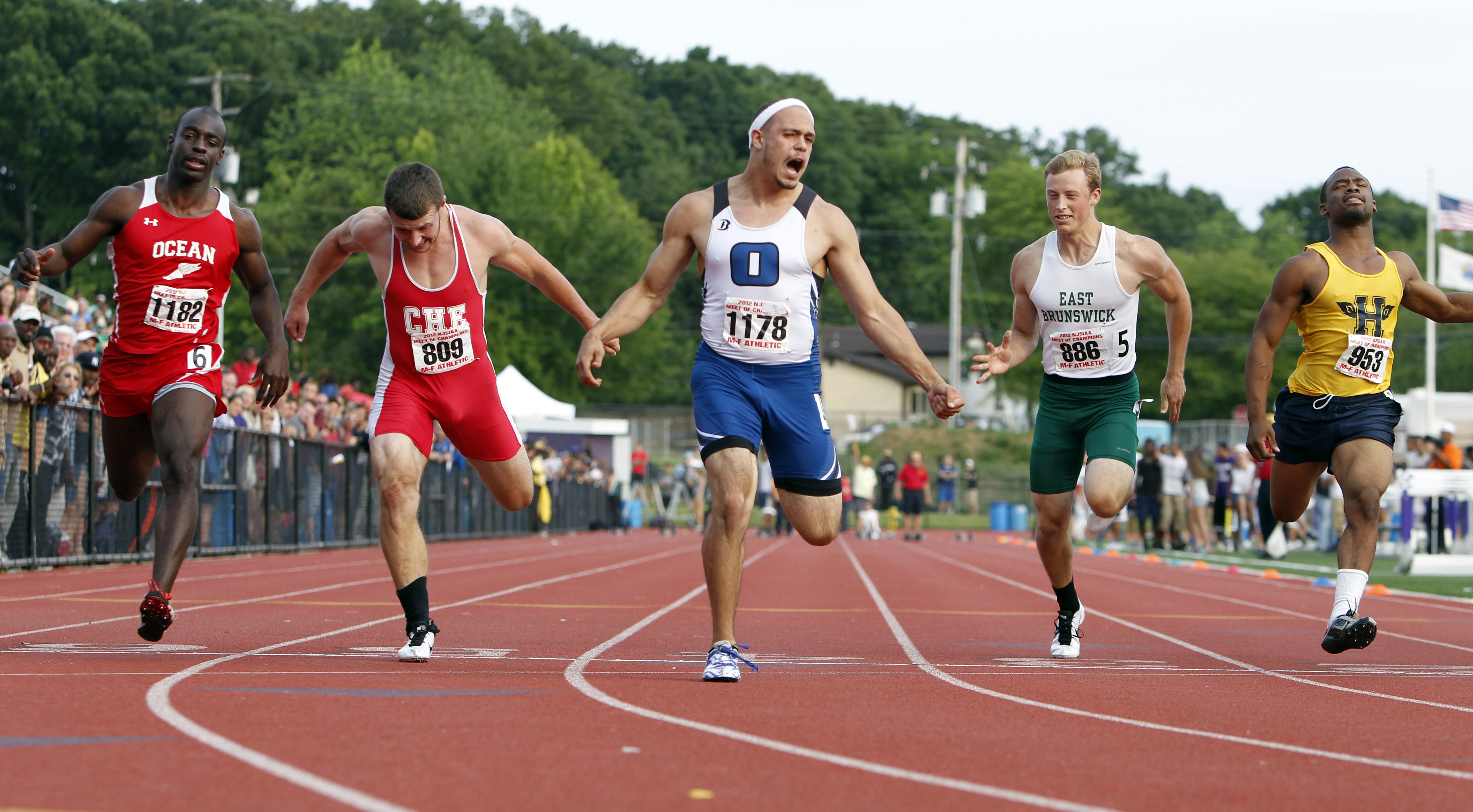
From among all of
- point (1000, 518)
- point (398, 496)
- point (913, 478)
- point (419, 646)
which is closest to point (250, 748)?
point (419, 646)

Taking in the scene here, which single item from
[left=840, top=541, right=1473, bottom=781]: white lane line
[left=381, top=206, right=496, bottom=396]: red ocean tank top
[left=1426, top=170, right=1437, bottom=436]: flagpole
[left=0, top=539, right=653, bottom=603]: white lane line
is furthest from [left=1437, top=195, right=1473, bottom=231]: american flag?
[left=381, top=206, right=496, bottom=396]: red ocean tank top

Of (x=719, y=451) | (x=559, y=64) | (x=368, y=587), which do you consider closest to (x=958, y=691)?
(x=719, y=451)

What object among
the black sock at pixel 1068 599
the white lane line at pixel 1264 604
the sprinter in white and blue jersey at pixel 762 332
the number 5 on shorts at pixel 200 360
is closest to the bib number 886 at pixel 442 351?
the sprinter in white and blue jersey at pixel 762 332

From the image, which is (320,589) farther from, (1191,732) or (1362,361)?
(1191,732)

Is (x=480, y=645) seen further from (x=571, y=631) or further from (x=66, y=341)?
(x=66, y=341)

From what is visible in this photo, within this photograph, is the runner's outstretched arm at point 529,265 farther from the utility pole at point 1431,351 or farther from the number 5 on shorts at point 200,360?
the utility pole at point 1431,351

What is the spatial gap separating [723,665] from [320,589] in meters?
6.67

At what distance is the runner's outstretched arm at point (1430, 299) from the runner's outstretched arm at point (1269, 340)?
0.46m

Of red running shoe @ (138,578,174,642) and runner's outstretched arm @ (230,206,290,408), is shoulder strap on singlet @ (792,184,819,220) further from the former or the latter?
red running shoe @ (138,578,174,642)

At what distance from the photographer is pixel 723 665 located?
5.98m

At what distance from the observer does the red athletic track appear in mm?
3668

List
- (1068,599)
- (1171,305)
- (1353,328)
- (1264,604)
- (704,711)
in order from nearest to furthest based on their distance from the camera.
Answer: (704,711), (1353,328), (1068,599), (1171,305), (1264,604)

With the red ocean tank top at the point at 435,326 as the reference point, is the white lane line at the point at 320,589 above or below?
below

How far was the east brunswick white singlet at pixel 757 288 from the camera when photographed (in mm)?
6250
